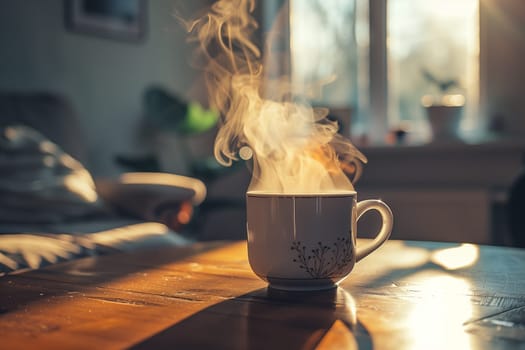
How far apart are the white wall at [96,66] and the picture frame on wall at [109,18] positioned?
33 millimetres

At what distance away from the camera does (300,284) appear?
72 centimetres

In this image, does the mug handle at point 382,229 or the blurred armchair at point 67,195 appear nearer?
the mug handle at point 382,229

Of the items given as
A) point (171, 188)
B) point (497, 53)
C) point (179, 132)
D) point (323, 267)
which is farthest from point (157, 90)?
point (323, 267)

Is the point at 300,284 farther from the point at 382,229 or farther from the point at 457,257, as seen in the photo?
the point at 457,257

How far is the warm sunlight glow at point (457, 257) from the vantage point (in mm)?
893

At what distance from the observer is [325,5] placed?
11.7ft

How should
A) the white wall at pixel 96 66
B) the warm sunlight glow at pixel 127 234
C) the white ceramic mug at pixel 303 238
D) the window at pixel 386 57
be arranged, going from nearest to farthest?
the white ceramic mug at pixel 303 238 → the warm sunlight glow at pixel 127 234 → the white wall at pixel 96 66 → the window at pixel 386 57

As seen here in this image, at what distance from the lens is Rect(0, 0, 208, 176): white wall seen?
9.08 feet

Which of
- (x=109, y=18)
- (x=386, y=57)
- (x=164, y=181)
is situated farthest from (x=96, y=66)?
(x=386, y=57)

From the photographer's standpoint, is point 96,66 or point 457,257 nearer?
point 457,257

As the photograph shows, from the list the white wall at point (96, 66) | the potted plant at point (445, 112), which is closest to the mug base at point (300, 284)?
the white wall at point (96, 66)

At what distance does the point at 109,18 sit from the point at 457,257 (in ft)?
8.39

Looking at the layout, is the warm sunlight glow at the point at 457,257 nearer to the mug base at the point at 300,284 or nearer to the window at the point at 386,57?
the mug base at the point at 300,284

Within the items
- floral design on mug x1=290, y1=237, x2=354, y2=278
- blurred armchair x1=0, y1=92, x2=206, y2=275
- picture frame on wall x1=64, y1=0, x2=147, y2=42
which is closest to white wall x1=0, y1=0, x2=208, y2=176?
picture frame on wall x1=64, y1=0, x2=147, y2=42
